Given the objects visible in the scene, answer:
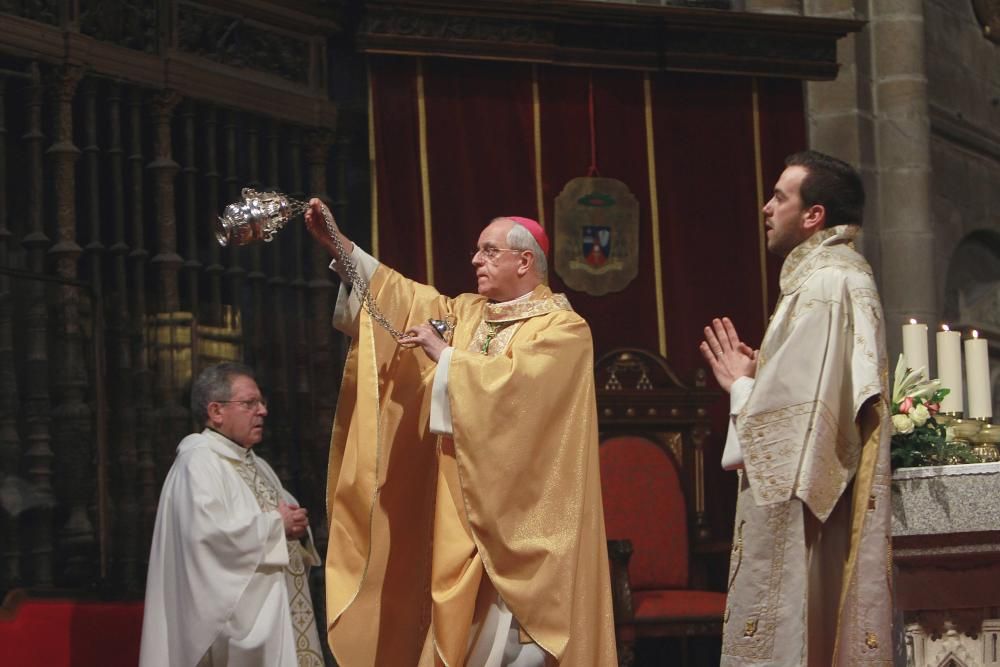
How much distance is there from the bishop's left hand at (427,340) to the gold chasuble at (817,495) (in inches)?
43.2

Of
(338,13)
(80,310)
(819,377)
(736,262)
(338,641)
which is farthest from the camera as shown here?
(736,262)

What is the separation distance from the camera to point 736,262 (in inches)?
316

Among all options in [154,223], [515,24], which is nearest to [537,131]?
[515,24]

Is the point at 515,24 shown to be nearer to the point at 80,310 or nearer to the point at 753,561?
the point at 80,310

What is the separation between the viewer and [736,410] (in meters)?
4.18

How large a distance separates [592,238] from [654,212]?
370 millimetres

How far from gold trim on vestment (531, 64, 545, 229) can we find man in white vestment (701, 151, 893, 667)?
11.7 ft

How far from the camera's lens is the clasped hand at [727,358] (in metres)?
4.29

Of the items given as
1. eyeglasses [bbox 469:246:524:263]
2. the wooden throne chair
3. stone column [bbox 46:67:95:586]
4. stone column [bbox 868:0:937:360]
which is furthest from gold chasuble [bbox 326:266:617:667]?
stone column [bbox 868:0:937:360]

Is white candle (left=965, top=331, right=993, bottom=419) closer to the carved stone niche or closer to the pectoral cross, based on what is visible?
the carved stone niche

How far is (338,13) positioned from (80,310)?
184 cm

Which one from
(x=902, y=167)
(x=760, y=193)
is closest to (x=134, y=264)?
(x=760, y=193)

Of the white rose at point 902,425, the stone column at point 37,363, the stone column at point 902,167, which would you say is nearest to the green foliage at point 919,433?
the white rose at point 902,425

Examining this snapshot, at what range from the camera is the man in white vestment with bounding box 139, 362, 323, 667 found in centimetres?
572
